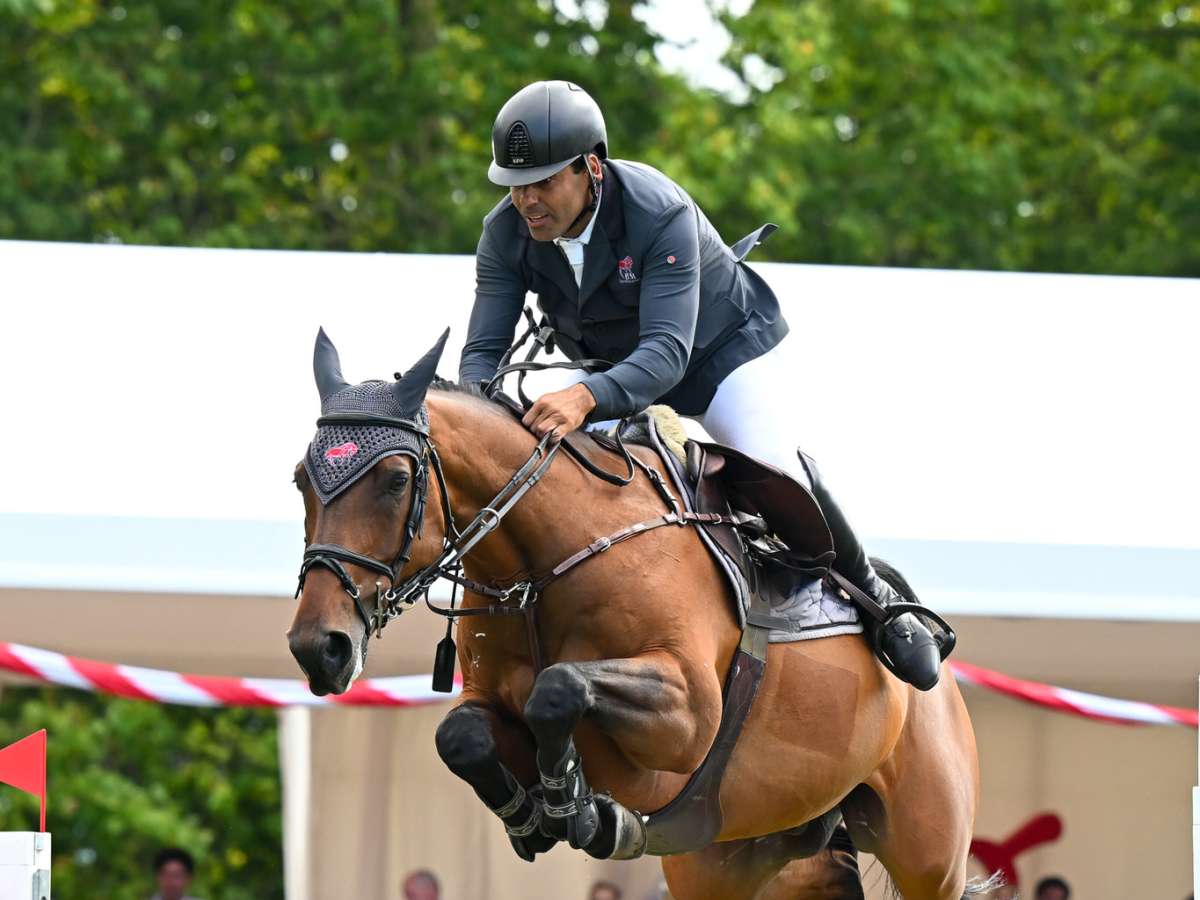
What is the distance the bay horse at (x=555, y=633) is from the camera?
11.5 ft

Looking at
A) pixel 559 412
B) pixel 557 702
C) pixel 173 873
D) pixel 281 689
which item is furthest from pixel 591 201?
pixel 173 873

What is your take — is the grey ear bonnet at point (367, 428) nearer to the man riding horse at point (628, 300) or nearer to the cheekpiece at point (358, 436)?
the cheekpiece at point (358, 436)

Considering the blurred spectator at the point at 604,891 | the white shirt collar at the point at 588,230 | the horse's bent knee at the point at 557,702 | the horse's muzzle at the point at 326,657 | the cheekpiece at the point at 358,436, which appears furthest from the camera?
the blurred spectator at the point at 604,891

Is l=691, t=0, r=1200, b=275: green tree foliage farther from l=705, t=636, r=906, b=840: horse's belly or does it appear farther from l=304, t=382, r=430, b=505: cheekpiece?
l=304, t=382, r=430, b=505: cheekpiece

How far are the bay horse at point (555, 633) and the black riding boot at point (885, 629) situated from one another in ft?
0.24

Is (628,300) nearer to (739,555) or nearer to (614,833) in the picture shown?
(739,555)

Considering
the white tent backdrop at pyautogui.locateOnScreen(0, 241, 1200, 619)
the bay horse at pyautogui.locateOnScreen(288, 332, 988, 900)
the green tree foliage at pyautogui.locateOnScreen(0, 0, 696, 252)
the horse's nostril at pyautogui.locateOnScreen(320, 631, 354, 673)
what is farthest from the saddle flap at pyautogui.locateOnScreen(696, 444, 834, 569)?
the green tree foliage at pyautogui.locateOnScreen(0, 0, 696, 252)

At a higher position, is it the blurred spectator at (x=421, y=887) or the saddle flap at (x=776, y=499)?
the saddle flap at (x=776, y=499)

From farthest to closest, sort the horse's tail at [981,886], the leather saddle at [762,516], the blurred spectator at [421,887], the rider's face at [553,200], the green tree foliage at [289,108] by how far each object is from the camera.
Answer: the green tree foliage at [289,108] → the blurred spectator at [421,887] → the horse's tail at [981,886] → the leather saddle at [762,516] → the rider's face at [553,200]

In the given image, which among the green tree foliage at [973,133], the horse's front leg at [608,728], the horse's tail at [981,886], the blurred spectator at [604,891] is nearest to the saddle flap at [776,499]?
the horse's front leg at [608,728]

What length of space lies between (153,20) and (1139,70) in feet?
32.8

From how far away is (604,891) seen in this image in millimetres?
7848

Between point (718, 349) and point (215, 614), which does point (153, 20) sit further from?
point (718, 349)

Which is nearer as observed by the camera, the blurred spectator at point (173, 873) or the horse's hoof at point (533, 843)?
the horse's hoof at point (533, 843)
